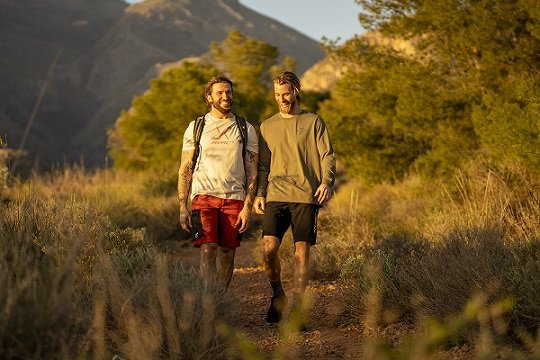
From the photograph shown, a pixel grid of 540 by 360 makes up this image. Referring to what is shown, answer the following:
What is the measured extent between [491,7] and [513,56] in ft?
3.41

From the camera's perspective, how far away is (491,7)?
1231 cm

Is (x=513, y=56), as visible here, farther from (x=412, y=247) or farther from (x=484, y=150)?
(x=412, y=247)

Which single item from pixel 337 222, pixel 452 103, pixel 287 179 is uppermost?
pixel 452 103

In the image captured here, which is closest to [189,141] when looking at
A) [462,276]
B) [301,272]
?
[301,272]

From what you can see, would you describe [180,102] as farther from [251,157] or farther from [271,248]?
[271,248]

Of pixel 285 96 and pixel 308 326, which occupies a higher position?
pixel 285 96

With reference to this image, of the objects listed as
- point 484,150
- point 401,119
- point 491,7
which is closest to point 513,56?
point 491,7

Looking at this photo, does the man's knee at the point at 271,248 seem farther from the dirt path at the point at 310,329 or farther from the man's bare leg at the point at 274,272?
the dirt path at the point at 310,329

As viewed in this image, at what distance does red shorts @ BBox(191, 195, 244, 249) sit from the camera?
5.44 metres

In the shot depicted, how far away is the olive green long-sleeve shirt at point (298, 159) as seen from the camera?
550 centimetres

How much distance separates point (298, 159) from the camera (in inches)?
218

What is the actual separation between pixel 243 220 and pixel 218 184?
363mm

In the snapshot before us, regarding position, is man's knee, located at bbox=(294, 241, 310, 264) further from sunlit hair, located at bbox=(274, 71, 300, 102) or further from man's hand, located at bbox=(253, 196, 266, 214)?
sunlit hair, located at bbox=(274, 71, 300, 102)

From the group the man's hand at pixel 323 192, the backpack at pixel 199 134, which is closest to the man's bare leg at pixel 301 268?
the man's hand at pixel 323 192
